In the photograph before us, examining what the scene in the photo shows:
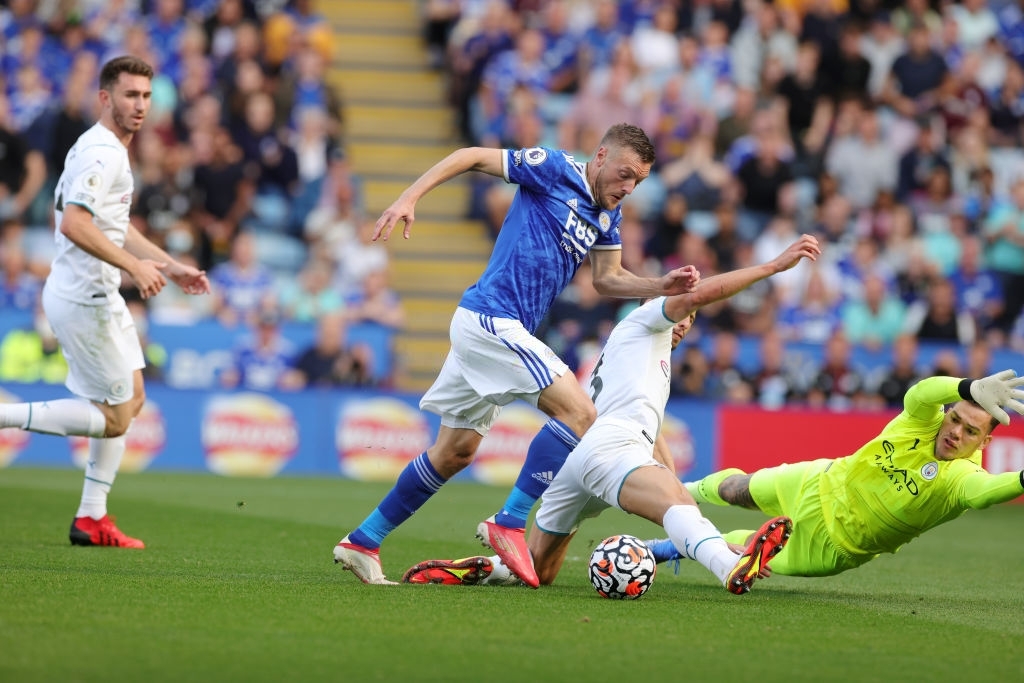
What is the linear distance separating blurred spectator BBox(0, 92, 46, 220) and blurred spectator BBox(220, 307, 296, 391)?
10.5 ft

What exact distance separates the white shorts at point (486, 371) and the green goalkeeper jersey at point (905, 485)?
183 cm

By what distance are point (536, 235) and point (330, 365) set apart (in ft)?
29.6

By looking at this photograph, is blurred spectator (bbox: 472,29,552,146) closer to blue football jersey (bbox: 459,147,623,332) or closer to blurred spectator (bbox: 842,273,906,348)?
blurred spectator (bbox: 842,273,906,348)

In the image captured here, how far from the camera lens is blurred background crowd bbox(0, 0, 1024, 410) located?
16.8 meters

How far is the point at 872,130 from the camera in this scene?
64.5 ft

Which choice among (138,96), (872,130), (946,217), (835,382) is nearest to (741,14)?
(872,130)

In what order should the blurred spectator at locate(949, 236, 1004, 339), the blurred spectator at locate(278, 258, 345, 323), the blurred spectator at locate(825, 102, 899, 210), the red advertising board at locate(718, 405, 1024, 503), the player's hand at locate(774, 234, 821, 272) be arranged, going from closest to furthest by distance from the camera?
1. the player's hand at locate(774, 234, 821, 272)
2. the red advertising board at locate(718, 405, 1024, 503)
3. the blurred spectator at locate(278, 258, 345, 323)
4. the blurred spectator at locate(949, 236, 1004, 339)
5. the blurred spectator at locate(825, 102, 899, 210)

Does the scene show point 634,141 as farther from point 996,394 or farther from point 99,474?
point 99,474

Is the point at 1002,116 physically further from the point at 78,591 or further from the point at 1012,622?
the point at 78,591

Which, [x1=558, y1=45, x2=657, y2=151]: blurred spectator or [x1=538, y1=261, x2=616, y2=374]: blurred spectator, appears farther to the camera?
[x1=558, y1=45, x2=657, y2=151]: blurred spectator

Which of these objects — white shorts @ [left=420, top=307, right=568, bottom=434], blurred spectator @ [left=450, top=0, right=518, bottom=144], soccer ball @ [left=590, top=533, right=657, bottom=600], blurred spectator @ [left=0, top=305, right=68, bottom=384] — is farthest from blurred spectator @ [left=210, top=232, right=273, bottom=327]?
soccer ball @ [left=590, top=533, right=657, bottom=600]

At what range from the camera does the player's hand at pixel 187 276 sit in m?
8.56

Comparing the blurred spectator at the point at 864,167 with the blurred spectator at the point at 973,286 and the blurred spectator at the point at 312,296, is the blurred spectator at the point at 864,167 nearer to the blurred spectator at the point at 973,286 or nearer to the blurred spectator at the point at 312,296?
the blurred spectator at the point at 973,286

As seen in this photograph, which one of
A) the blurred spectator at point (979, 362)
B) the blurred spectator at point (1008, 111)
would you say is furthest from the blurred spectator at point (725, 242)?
the blurred spectator at point (1008, 111)
